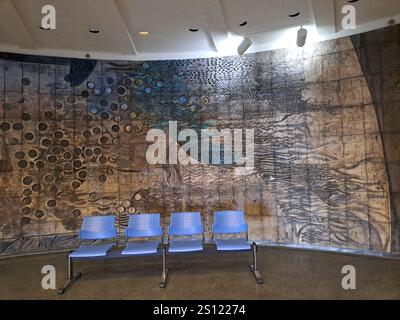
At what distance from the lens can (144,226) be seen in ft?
14.8

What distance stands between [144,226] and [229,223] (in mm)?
1443

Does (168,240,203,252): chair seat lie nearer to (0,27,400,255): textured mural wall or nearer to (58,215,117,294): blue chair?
(58,215,117,294): blue chair

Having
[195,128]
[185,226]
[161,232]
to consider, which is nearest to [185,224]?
[185,226]

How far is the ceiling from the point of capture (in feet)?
14.4

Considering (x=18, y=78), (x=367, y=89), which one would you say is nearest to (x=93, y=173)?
(x=18, y=78)

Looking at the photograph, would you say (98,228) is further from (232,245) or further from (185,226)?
(232,245)

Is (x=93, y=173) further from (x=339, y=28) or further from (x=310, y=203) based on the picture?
(x=339, y=28)

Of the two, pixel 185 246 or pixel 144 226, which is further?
pixel 144 226

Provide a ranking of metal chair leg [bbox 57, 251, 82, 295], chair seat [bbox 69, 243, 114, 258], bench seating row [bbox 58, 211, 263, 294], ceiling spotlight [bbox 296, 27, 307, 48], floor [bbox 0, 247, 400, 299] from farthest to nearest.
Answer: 1. ceiling spotlight [bbox 296, 27, 307, 48]
2. bench seating row [bbox 58, 211, 263, 294]
3. chair seat [bbox 69, 243, 114, 258]
4. metal chair leg [bbox 57, 251, 82, 295]
5. floor [bbox 0, 247, 400, 299]

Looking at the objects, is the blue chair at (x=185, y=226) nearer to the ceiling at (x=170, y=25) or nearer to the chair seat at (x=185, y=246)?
the chair seat at (x=185, y=246)

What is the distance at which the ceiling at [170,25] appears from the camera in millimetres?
4402

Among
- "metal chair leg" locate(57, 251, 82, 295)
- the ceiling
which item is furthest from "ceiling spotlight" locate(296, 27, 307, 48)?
"metal chair leg" locate(57, 251, 82, 295)

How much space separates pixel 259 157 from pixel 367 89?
225 centimetres

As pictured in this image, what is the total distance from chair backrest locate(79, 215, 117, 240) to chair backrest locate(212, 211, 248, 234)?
1.72 meters
